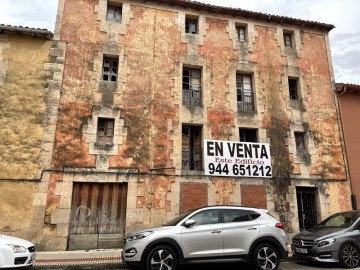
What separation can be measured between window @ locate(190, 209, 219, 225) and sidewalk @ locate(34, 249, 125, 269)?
2.39m

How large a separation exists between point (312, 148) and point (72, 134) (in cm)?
999

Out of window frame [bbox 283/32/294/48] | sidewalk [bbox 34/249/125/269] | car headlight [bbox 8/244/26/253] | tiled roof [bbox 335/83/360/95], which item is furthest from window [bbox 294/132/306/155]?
car headlight [bbox 8/244/26/253]

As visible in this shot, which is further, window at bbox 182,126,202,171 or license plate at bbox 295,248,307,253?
window at bbox 182,126,202,171

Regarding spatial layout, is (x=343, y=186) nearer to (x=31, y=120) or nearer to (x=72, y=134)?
(x=72, y=134)

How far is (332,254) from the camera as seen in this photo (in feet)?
25.6

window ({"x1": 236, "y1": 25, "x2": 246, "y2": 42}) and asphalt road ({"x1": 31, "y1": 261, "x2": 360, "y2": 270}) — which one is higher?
window ({"x1": 236, "y1": 25, "x2": 246, "y2": 42})

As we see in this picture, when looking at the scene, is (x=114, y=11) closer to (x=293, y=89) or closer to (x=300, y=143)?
(x=293, y=89)

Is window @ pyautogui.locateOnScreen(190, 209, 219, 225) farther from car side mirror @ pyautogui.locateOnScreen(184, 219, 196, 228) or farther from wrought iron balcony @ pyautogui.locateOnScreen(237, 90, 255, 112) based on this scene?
wrought iron balcony @ pyautogui.locateOnScreen(237, 90, 255, 112)

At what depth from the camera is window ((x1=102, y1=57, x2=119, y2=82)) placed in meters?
12.5

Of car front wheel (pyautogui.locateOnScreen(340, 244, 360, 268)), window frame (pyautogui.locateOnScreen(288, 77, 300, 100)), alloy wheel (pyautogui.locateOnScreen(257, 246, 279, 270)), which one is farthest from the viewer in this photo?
window frame (pyautogui.locateOnScreen(288, 77, 300, 100))

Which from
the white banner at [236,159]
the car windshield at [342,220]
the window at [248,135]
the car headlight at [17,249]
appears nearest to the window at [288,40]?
the window at [248,135]

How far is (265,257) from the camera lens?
727cm

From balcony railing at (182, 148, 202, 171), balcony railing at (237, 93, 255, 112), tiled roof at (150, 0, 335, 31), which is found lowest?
balcony railing at (182, 148, 202, 171)

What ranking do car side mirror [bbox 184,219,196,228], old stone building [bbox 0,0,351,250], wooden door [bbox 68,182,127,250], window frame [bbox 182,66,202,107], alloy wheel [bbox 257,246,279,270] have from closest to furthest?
1. car side mirror [bbox 184,219,196,228]
2. alloy wheel [bbox 257,246,279,270]
3. wooden door [bbox 68,182,127,250]
4. old stone building [bbox 0,0,351,250]
5. window frame [bbox 182,66,202,107]
